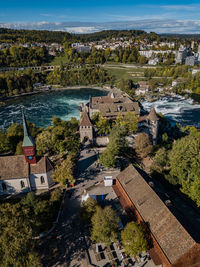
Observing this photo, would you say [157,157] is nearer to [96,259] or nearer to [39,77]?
[96,259]

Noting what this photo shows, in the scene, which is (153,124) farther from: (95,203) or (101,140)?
(95,203)

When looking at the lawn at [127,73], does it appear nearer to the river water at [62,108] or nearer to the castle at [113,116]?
the river water at [62,108]

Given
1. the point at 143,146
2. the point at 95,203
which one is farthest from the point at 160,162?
the point at 95,203

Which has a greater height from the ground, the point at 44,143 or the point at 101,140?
the point at 44,143

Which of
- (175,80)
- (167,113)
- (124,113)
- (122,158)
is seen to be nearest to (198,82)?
(175,80)

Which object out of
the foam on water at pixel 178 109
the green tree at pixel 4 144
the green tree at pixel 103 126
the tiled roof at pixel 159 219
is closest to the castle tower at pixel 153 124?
the green tree at pixel 103 126

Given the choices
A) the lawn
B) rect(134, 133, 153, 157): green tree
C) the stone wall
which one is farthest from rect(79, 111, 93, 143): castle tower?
the lawn

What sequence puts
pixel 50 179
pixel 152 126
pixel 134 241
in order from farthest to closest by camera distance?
pixel 152 126 → pixel 50 179 → pixel 134 241
